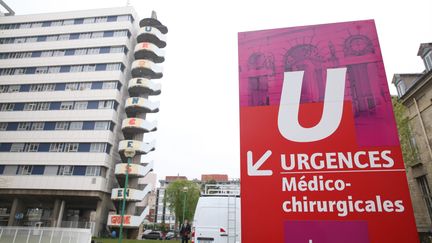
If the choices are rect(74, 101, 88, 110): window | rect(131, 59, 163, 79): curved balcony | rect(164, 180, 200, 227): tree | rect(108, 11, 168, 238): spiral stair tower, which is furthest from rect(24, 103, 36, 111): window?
rect(164, 180, 200, 227): tree

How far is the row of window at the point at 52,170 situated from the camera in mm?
33469

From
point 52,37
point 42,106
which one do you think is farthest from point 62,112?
point 52,37

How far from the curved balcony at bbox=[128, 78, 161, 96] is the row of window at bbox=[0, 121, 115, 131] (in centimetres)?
616

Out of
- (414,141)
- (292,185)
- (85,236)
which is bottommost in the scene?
(85,236)

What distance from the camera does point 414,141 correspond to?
21.3 metres

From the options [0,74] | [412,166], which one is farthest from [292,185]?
[0,74]

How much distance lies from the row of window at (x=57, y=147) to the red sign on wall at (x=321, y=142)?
107ft

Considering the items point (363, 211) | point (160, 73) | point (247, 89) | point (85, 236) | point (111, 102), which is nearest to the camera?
point (363, 211)

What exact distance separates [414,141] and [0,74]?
52.7 metres

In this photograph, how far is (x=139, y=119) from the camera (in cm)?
3666

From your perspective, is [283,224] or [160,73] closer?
[283,224]

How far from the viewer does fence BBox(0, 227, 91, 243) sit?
680 inches

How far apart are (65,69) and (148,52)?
477 inches

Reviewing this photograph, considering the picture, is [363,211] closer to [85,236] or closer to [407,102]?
[85,236]
